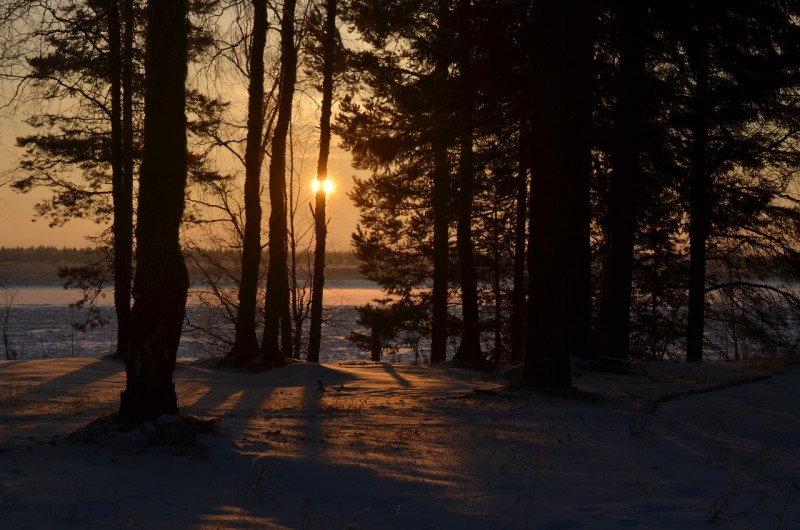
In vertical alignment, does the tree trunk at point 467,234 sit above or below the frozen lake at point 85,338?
above

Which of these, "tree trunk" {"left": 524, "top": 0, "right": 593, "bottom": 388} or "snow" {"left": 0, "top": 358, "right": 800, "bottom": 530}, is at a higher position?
"tree trunk" {"left": 524, "top": 0, "right": 593, "bottom": 388}

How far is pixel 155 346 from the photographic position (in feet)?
23.1

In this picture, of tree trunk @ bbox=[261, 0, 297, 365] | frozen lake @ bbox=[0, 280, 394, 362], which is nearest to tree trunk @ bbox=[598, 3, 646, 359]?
tree trunk @ bbox=[261, 0, 297, 365]

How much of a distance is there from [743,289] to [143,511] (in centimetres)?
2202

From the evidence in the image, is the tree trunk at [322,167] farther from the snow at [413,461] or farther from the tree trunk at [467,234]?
the snow at [413,461]

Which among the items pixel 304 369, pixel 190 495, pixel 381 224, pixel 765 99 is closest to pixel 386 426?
pixel 190 495

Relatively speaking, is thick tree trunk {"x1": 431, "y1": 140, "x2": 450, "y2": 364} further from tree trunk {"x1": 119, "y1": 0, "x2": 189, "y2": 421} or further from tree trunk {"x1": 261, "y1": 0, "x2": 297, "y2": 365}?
tree trunk {"x1": 119, "y1": 0, "x2": 189, "y2": 421}

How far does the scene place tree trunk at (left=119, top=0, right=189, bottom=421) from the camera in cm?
701

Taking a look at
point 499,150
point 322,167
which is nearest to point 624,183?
point 499,150

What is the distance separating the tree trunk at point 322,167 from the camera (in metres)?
19.5

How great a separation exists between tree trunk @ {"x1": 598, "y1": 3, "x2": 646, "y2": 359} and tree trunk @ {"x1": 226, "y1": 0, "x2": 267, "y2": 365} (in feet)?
23.9

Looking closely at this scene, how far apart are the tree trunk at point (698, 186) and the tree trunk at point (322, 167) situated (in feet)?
29.5

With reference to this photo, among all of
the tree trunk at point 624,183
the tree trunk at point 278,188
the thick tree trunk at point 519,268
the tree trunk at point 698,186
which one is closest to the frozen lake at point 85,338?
the thick tree trunk at point 519,268

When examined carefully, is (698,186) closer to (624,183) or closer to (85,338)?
(624,183)
